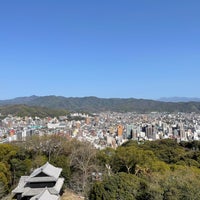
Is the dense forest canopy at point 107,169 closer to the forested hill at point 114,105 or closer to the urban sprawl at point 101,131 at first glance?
the urban sprawl at point 101,131

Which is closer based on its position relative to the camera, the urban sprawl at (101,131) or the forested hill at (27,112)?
the urban sprawl at (101,131)

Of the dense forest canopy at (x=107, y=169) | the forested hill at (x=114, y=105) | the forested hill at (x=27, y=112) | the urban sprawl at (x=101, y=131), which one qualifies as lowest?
the urban sprawl at (x=101, y=131)

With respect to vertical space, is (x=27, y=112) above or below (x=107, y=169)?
above

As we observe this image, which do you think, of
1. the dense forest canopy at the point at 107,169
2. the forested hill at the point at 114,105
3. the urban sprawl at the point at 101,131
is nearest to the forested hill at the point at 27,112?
the urban sprawl at the point at 101,131

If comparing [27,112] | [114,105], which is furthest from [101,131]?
[114,105]

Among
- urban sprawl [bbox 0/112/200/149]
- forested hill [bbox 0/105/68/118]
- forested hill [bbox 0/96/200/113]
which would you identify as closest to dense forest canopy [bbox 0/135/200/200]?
urban sprawl [bbox 0/112/200/149]

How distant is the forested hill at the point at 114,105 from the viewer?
144000 mm

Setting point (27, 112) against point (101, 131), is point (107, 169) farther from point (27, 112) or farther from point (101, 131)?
point (27, 112)

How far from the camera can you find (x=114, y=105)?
174 meters

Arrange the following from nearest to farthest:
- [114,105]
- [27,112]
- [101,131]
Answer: [101,131] → [27,112] → [114,105]

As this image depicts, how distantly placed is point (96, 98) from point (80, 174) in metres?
180

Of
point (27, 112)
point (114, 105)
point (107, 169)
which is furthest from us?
point (114, 105)

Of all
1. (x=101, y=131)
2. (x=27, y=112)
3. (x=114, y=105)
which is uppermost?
(x=114, y=105)

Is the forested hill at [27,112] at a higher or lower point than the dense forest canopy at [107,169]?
higher
